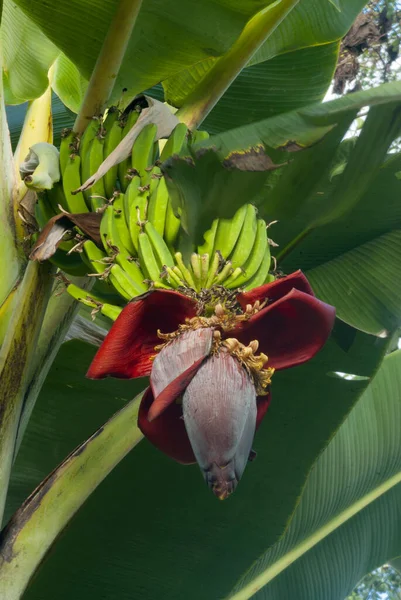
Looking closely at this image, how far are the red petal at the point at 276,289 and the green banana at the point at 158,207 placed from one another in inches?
6.9

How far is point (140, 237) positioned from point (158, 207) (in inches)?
3.0

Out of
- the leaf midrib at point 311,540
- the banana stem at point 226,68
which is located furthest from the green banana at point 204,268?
the leaf midrib at point 311,540

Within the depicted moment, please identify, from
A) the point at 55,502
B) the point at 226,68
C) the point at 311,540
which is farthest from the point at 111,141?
the point at 311,540

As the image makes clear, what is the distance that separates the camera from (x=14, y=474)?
4.46ft

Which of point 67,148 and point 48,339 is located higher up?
point 67,148

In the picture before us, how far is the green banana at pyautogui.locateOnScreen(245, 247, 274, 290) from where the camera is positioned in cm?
88

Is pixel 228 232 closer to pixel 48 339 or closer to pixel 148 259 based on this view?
pixel 148 259

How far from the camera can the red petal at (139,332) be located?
78 centimetres

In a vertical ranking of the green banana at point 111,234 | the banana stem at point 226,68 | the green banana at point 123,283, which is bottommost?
the green banana at point 123,283

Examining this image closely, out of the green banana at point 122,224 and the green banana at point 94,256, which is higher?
the green banana at point 122,224

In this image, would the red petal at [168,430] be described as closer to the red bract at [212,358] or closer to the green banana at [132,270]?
the red bract at [212,358]

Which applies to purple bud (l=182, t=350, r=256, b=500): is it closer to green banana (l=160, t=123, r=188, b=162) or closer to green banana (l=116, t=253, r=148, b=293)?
green banana (l=116, t=253, r=148, b=293)

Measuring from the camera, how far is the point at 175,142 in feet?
3.43

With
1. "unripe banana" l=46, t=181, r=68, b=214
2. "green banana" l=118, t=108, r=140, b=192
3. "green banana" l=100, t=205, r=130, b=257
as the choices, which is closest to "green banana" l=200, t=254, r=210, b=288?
"green banana" l=100, t=205, r=130, b=257
